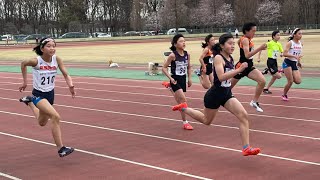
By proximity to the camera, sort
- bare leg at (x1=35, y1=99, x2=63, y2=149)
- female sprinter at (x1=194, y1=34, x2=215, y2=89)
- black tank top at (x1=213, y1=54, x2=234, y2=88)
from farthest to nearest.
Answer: female sprinter at (x1=194, y1=34, x2=215, y2=89)
bare leg at (x1=35, y1=99, x2=63, y2=149)
black tank top at (x1=213, y1=54, x2=234, y2=88)

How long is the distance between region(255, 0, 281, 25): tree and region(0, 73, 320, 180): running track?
78.1 m

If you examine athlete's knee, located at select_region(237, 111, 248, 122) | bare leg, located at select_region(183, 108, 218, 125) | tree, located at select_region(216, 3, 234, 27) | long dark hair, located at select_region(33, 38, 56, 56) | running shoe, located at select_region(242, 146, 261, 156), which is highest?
tree, located at select_region(216, 3, 234, 27)

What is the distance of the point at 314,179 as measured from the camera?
5602 millimetres

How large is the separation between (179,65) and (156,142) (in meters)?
1.69

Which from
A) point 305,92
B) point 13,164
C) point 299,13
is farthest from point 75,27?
point 13,164

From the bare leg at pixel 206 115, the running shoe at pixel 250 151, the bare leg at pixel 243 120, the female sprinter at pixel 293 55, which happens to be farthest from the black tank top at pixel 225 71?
the female sprinter at pixel 293 55

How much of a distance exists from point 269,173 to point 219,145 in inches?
67.9

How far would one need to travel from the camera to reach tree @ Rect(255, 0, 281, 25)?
88.1 metres

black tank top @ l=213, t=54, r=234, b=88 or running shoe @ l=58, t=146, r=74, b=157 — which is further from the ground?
black tank top @ l=213, t=54, r=234, b=88

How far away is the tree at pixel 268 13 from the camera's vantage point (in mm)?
88125

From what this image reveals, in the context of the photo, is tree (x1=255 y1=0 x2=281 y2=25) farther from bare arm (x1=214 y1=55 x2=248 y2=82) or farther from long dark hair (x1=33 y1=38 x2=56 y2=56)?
long dark hair (x1=33 y1=38 x2=56 y2=56)

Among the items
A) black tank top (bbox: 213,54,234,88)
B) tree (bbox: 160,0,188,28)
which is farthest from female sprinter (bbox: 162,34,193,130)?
tree (bbox: 160,0,188,28)

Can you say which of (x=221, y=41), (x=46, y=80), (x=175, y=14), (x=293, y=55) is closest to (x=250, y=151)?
(x=221, y=41)

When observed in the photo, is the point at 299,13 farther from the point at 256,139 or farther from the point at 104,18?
the point at 256,139
